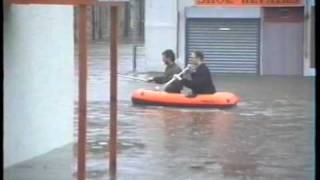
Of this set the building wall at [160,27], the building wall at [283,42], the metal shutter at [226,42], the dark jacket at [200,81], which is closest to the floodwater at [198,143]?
the dark jacket at [200,81]

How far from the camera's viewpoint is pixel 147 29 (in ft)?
102

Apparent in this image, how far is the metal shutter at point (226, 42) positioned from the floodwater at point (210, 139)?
8.56 metres

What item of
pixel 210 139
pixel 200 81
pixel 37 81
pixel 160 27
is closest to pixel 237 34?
pixel 160 27

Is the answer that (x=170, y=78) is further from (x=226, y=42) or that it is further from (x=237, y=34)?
(x=226, y=42)

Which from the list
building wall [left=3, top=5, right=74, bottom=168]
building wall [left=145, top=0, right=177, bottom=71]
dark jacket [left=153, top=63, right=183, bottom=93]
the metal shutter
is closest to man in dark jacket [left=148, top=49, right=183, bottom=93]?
dark jacket [left=153, top=63, right=183, bottom=93]

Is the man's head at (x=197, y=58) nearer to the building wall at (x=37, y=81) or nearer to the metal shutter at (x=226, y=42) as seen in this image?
the building wall at (x=37, y=81)

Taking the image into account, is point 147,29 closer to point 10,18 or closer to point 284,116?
point 284,116

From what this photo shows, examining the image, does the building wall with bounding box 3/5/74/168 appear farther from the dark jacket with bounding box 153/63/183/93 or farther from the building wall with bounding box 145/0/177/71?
the building wall with bounding box 145/0/177/71

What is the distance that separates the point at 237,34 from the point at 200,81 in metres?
13.5

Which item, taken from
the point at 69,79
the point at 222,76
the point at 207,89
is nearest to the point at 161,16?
the point at 222,76

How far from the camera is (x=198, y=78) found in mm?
18234

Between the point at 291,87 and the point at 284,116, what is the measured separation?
26.3ft

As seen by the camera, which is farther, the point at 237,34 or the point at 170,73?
the point at 237,34

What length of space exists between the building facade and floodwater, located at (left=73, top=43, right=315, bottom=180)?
7568 mm
